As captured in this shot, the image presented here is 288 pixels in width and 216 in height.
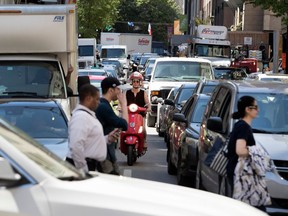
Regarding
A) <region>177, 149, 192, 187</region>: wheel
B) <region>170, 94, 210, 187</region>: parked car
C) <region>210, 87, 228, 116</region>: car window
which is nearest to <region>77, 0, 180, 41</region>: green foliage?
<region>170, 94, 210, 187</region>: parked car

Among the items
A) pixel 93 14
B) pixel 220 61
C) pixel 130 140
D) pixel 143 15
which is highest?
pixel 143 15

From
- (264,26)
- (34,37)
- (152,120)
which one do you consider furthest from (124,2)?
(34,37)

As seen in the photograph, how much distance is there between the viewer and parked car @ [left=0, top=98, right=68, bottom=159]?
37.3 ft

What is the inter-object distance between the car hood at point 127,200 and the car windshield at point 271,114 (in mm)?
5067

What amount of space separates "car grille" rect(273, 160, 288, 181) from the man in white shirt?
2292mm

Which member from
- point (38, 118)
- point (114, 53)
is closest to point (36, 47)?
point (38, 118)

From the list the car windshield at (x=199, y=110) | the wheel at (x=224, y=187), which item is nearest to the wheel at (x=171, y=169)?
the car windshield at (x=199, y=110)

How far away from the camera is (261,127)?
1055 centimetres

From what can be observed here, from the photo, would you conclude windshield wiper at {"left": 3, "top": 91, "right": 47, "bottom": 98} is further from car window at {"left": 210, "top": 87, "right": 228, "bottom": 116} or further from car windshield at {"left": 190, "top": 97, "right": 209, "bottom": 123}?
car window at {"left": 210, "top": 87, "right": 228, "bottom": 116}

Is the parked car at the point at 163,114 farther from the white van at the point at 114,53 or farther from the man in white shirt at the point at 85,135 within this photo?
the white van at the point at 114,53

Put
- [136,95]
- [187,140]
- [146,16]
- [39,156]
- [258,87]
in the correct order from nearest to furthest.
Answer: [39,156] < [258,87] < [187,140] < [136,95] < [146,16]

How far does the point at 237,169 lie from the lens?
8484mm

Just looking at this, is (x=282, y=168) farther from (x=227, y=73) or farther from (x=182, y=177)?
(x=227, y=73)

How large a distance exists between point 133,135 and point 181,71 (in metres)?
9.66
